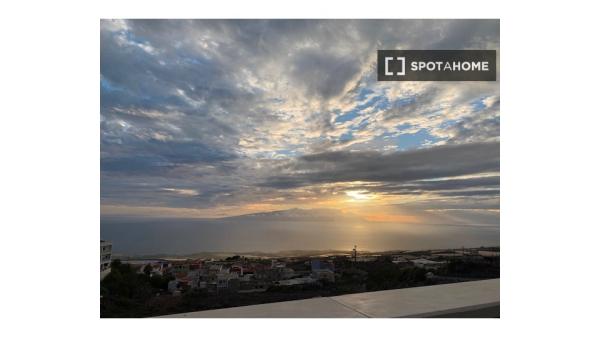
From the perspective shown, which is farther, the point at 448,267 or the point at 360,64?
the point at 448,267

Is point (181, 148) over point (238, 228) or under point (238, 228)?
over

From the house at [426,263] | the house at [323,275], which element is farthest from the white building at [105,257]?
the house at [426,263]

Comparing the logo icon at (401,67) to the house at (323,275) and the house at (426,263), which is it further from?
the house at (323,275)

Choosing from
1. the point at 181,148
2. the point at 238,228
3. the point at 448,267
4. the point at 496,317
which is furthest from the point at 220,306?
the point at 496,317

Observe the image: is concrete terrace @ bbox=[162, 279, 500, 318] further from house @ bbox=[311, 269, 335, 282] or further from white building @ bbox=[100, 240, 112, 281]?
white building @ bbox=[100, 240, 112, 281]

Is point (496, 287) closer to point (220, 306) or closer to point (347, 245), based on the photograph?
point (347, 245)

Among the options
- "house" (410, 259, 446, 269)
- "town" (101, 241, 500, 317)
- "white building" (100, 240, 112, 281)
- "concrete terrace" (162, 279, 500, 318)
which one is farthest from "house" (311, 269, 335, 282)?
"white building" (100, 240, 112, 281)
